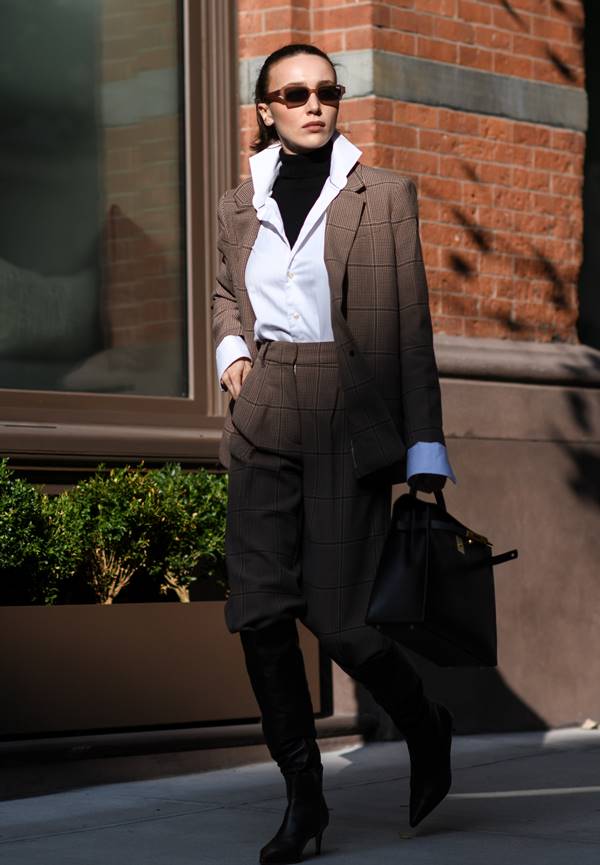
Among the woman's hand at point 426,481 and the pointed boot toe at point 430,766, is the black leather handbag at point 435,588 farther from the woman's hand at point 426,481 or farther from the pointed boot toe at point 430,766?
the pointed boot toe at point 430,766

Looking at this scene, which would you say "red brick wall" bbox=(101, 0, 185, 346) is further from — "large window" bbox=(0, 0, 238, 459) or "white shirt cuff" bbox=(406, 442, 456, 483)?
"white shirt cuff" bbox=(406, 442, 456, 483)

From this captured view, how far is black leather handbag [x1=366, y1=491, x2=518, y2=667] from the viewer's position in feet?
15.2

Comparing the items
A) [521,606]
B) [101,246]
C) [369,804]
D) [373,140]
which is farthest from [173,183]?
[369,804]

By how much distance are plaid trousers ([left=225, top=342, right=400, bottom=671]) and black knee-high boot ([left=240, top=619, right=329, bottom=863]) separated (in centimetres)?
8

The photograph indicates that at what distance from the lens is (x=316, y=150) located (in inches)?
196

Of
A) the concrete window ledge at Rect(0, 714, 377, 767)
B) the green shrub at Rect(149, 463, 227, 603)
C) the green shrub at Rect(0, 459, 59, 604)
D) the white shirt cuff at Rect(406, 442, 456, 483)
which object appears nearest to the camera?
the white shirt cuff at Rect(406, 442, 456, 483)

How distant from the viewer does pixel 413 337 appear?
4.89 metres

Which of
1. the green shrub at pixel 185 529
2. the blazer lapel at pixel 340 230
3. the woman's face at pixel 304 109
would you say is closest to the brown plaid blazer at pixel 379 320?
the blazer lapel at pixel 340 230

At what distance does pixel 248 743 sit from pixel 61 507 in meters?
1.15

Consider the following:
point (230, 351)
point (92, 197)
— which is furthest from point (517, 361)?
point (230, 351)

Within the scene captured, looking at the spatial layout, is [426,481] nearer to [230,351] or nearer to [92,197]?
[230,351]

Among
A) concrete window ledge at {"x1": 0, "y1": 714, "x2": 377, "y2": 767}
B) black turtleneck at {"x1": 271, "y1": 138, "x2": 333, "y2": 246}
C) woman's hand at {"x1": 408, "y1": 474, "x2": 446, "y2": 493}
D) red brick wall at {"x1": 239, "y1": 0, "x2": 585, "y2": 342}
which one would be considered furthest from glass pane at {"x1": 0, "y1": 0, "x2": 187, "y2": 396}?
woman's hand at {"x1": 408, "y1": 474, "x2": 446, "y2": 493}

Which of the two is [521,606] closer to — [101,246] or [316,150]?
[101,246]

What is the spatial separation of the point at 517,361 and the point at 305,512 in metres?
3.08
